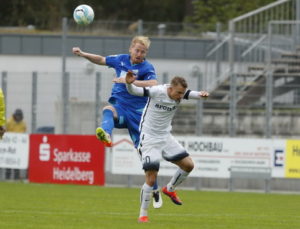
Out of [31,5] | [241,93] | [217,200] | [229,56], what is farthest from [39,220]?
[31,5]

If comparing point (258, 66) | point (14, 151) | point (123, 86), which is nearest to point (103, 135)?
point (123, 86)

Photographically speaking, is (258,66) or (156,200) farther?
(258,66)

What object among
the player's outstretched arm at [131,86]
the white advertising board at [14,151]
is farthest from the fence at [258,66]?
the player's outstretched arm at [131,86]

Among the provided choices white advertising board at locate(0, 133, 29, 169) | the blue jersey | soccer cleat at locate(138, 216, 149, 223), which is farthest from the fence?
soccer cleat at locate(138, 216, 149, 223)

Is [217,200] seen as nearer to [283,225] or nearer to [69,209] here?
[69,209]

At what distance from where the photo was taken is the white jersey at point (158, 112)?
14.7 metres

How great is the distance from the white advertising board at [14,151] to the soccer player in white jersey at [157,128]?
11.4 metres

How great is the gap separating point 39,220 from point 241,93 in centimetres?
1357

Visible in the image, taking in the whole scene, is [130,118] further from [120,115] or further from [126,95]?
[126,95]

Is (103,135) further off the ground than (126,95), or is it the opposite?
(126,95)

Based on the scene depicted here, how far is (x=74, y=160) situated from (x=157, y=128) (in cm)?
1113

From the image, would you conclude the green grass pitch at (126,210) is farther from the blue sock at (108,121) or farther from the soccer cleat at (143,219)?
the blue sock at (108,121)

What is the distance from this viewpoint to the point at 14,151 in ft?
86.5

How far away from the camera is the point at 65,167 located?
85.0 ft
